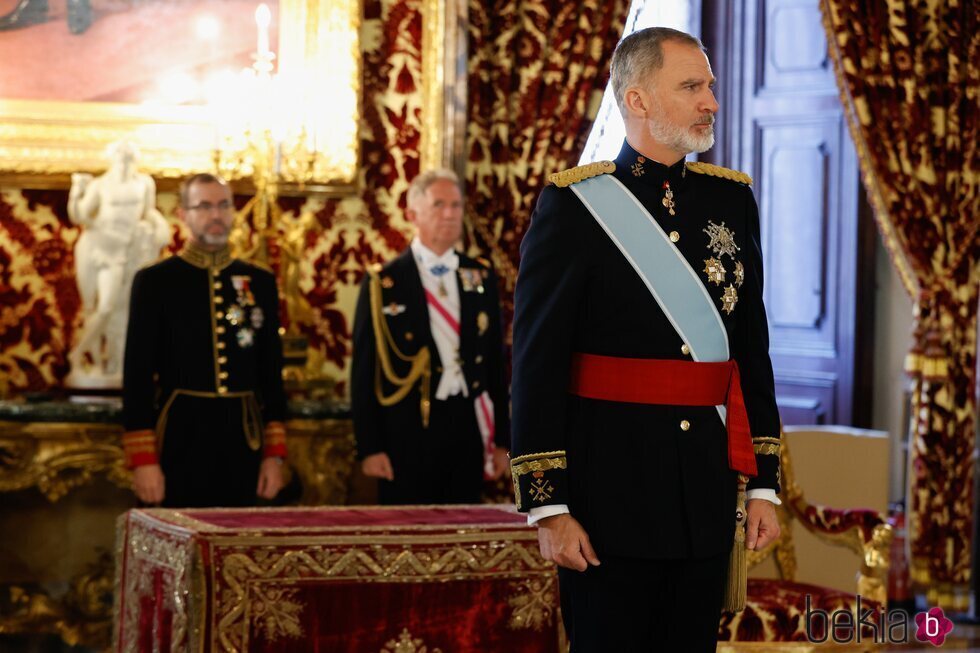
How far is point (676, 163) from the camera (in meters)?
2.18

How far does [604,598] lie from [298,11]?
9.62ft

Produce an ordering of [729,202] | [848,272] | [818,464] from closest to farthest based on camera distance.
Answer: [729,202]
[818,464]
[848,272]

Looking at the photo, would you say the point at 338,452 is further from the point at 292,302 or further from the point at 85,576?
the point at 85,576

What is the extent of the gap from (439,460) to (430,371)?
0.83ft

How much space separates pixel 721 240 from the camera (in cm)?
217

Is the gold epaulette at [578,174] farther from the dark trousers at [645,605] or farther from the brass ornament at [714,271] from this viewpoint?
the dark trousers at [645,605]

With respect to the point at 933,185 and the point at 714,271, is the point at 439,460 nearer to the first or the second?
the point at 714,271

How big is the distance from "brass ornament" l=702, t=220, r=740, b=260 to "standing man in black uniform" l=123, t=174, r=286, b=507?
193 centimetres

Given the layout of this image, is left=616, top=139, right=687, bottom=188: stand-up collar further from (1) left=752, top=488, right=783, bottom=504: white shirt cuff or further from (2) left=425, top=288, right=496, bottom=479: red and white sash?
(2) left=425, top=288, right=496, bottom=479: red and white sash

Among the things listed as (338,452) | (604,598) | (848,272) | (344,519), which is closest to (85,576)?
(338,452)

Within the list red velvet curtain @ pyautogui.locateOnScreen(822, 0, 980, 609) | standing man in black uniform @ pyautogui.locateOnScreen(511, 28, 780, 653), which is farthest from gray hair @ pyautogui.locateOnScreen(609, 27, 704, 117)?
red velvet curtain @ pyautogui.locateOnScreen(822, 0, 980, 609)

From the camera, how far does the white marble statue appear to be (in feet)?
13.7

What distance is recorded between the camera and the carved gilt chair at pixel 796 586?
3293 mm

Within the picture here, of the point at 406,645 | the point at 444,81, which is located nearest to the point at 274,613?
the point at 406,645
